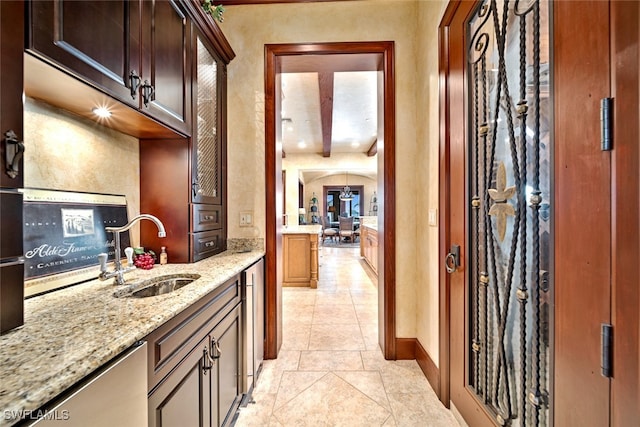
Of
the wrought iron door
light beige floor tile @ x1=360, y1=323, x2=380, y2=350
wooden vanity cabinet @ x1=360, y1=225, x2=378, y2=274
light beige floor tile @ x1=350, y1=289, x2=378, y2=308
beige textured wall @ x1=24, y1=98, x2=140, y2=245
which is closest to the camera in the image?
the wrought iron door

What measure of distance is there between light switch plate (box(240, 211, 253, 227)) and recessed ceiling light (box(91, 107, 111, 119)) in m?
1.12

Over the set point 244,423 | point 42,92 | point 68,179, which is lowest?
point 244,423

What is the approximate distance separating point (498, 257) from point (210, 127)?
78.9 inches

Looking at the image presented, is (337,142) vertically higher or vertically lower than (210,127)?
higher

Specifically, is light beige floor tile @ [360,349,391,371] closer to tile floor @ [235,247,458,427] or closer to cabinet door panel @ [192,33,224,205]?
tile floor @ [235,247,458,427]

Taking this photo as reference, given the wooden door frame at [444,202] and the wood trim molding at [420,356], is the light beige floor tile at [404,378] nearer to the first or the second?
the wood trim molding at [420,356]

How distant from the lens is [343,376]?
1.97 meters

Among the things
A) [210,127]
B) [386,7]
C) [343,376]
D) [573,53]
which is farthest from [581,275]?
[386,7]

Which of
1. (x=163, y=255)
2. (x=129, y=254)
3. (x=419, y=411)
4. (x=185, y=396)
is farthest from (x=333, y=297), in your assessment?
(x=185, y=396)

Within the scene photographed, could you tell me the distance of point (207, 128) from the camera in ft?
6.44

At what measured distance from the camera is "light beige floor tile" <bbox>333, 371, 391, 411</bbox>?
174 cm

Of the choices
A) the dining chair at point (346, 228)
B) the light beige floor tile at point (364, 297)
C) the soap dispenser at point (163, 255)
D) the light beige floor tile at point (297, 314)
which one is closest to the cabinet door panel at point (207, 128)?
the soap dispenser at point (163, 255)

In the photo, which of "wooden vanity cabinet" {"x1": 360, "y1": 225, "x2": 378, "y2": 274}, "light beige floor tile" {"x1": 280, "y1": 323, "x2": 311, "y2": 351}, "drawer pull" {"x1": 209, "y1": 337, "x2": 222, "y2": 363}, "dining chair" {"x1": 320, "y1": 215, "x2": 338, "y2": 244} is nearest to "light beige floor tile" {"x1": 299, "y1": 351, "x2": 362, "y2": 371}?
"light beige floor tile" {"x1": 280, "y1": 323, "x2": 311, "y2": 351}

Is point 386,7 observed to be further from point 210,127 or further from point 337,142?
point 337,142
